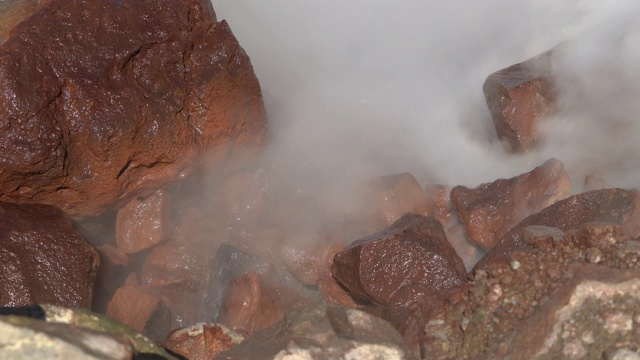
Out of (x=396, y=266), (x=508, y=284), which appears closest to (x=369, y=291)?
(x=396, y=266)

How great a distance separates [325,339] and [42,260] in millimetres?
2573

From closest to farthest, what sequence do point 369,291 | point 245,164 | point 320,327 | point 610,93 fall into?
1. point 320,327
2. point 369,291
3. point 245,164
4. point 610,93

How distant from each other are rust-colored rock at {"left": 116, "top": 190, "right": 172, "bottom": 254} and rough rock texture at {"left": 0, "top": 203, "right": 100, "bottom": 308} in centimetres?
79

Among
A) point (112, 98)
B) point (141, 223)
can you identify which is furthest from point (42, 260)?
point (112, 98)

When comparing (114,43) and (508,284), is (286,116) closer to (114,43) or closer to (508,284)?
(114,43)

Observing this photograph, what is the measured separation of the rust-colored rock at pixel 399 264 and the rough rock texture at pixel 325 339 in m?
1.61

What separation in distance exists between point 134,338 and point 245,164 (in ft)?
11.8

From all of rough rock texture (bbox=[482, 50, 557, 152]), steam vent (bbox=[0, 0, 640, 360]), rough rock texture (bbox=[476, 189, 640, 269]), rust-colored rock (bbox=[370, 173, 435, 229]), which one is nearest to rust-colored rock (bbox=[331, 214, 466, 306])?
steam vent (bbox=[0, 0, 640, 360])

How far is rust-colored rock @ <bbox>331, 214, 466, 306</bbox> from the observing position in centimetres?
523

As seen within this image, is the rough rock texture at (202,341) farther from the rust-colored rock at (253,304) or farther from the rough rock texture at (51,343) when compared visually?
the rough rock texture at (51,343)

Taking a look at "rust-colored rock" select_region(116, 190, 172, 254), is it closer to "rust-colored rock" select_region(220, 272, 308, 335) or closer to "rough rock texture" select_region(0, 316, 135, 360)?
"rust-colored rock" select_region(220, 272, 308, 335)

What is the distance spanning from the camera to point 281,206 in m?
6.60

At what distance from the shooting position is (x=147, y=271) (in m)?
6.15

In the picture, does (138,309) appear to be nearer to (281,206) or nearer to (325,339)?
(281,206)
